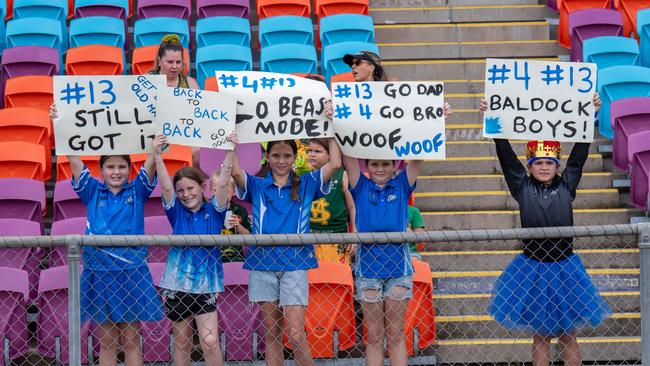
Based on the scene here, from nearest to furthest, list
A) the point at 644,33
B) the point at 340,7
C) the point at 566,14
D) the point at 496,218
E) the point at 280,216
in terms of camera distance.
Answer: the point at 280,216 < the point at 496,218 < the point at 644,33 < the point at 566,14 < the point at 340,7

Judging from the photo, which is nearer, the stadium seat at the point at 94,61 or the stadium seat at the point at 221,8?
the stadium seat at the point at 94,61

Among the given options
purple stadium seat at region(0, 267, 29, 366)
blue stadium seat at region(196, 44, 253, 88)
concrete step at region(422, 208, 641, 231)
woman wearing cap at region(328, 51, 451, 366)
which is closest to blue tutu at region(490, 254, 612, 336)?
woman wearing cap at region(328, 51, 451, 366)

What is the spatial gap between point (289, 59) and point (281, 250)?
13.7 ft

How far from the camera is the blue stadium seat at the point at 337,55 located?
10062 mm

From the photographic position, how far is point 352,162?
6379 mm

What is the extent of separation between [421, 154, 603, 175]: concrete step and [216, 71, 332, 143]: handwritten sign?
3220 mm

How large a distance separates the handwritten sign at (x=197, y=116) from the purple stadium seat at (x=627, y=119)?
403cm

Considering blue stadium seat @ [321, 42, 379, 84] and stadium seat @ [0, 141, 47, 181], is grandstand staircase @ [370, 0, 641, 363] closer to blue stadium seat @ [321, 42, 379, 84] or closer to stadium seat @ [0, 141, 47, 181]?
blue stadium seat @ [321, 42, 379, 84]

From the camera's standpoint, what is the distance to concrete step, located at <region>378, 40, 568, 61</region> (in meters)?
10.8

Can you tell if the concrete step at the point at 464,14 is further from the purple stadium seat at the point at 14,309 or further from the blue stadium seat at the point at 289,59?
the purple stadium seat at the point at 14,309

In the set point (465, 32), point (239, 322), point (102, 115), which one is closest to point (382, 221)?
point (239, 322)

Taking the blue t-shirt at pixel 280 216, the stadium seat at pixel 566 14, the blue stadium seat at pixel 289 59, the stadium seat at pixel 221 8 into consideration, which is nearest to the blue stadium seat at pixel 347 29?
the blue stadium seat at pixel 289 59

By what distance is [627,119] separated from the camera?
9070mm

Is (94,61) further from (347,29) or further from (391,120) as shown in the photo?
(391,120)
